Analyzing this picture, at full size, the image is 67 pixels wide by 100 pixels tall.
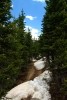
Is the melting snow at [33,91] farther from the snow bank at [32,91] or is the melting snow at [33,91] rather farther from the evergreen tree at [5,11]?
the evergreen tree at [5,11]

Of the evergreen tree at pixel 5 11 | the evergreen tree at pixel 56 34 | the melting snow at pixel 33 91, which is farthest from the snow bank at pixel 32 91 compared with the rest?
the evergreen tree at pixel 5 11

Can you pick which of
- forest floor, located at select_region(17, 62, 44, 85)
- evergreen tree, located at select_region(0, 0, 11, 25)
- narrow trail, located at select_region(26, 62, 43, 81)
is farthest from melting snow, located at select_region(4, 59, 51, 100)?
forest floor, located at select_region(17, 62, 44, 85)

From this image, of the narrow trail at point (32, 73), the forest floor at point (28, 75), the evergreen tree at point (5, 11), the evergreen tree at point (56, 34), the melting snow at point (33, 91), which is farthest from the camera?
the forest floor at point (28, 75)

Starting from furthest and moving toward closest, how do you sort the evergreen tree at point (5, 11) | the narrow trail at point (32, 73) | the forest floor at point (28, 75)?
the forest floor at point (28, 75) → the narrow trail at point (32, 73) → the evergreen tree at point (5, 11)

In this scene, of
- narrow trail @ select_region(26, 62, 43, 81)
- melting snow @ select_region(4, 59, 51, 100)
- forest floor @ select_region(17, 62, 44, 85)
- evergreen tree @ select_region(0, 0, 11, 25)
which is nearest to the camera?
evergreen tree @ select_region(0, 0, 11, 25)

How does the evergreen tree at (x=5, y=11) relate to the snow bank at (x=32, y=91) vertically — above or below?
above

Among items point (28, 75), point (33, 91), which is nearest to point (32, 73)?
point (28, 75)

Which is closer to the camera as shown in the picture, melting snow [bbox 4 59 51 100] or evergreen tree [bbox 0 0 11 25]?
evergreen tree [bbox 0 0 11 25]

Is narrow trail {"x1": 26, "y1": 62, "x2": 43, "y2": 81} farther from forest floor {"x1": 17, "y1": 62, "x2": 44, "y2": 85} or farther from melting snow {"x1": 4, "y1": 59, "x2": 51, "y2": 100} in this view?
melting snow {"x1": 4, "y1": 59, "x2": 51, "y2": 100}

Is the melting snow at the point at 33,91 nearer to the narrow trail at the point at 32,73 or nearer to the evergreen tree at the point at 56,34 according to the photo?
the evergreen tree at the point at 56,34

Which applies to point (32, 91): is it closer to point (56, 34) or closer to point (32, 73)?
point (56, 34)

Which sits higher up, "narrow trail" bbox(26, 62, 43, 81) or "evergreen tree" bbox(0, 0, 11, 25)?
"evergreen tree" bbox(0, 0, 11, 25)

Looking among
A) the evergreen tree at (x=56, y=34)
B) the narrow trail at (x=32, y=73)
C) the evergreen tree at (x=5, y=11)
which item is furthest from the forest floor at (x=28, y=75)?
the evergreen tree at (x=5, y=11)

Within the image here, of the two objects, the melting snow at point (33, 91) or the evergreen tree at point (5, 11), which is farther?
the melting snow at point (33, 91)
